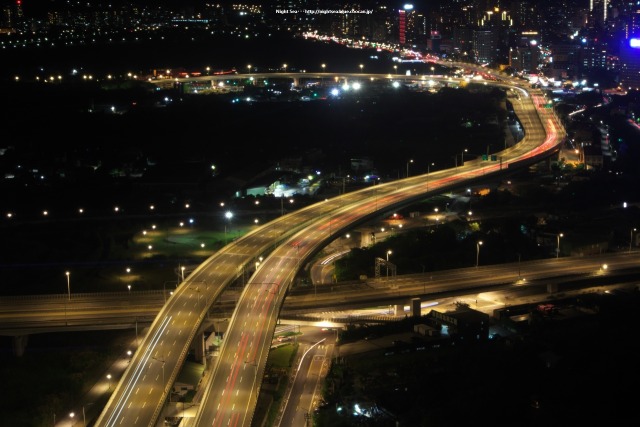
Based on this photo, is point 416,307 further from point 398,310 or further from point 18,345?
point 18,345

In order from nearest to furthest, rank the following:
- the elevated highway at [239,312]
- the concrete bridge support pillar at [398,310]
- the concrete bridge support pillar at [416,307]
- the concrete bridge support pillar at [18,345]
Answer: the elevated highway at [239,312] → the concrete bridge support pillar at [18,345] → the concrete bridge support pillar at [416,307] → the concrete bridge support pillar at [398,310]

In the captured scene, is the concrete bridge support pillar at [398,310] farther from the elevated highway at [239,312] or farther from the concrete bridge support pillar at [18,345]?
the concrete bridge support pillar at [18,345]

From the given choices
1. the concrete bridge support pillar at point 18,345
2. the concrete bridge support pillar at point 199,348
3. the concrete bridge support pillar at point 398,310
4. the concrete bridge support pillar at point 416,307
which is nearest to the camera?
the concrete bridge support pillar at point 199,348

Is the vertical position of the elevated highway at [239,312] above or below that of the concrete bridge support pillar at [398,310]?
above

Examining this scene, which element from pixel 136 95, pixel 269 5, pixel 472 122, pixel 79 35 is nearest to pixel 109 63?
pixel 79 35

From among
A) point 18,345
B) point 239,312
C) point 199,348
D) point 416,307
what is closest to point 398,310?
point 416,307

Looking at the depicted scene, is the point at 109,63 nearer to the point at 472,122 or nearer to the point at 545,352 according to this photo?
the point at 472,122

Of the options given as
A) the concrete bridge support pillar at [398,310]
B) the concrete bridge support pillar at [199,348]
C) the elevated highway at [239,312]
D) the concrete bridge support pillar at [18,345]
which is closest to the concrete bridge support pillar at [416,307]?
the concrete bridge support pillar at [398,310]

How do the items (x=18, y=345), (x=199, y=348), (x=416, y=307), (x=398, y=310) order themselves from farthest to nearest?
(x=398, y=310) → (x=416, y=307) → (x=18, y=345) → (x=199, y=348)

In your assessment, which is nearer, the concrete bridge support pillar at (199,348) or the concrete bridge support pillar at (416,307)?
the concrete bridge support pillar at (199,348)
